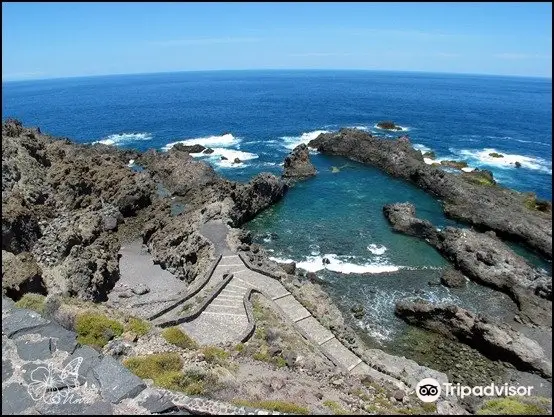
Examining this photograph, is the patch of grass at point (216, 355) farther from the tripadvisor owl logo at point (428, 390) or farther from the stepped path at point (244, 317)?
the tripadvisor owl logo at point (428, 390)

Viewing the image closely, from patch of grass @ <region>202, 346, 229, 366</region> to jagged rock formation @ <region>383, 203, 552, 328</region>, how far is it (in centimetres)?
2626

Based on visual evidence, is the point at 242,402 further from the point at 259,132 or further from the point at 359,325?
the point at 259,132

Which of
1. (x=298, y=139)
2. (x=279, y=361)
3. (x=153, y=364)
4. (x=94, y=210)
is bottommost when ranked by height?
(x=279, y=361)

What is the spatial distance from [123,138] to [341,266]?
7318cm

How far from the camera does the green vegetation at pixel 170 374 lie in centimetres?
1741

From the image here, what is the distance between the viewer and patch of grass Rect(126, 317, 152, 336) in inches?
895

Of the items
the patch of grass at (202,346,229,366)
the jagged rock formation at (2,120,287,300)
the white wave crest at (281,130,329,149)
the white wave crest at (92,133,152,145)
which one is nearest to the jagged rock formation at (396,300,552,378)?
the patch of grass at (202,346,229,366)

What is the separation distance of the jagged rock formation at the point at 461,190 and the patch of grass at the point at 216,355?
38.0 meters

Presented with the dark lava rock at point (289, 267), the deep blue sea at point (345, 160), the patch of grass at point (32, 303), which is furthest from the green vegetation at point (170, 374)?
the dark lava rock at point (289, 267)

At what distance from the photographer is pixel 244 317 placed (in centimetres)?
2923

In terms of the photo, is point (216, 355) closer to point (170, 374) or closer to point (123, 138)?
point (170, 374)

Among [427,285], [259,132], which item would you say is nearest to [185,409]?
[427,285]

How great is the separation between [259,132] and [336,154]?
2829cm

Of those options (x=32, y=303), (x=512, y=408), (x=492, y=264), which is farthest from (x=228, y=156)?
(x=512, y=408)
